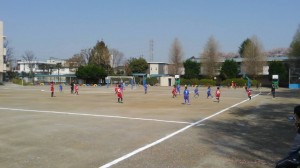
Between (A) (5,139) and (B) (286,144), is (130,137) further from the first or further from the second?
(B) (286,144)

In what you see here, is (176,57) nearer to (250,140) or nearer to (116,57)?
(116,57)

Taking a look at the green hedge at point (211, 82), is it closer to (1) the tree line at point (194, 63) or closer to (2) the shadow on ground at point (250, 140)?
(1) the tree line at point (194, 63)

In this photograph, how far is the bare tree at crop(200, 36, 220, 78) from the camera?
3544 inches

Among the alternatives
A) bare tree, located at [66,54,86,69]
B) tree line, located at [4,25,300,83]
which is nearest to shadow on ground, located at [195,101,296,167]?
tree line, located at [4,25,300,83]

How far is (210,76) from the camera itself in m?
90.1

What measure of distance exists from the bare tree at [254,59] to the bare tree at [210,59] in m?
7.63

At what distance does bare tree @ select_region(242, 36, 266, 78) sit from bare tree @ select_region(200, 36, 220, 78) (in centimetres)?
763

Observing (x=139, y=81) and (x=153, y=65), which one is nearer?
(x=139, y=81)

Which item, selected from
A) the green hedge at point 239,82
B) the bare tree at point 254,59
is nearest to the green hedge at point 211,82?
the green hedge at point 239,82

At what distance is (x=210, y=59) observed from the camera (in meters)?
90.1

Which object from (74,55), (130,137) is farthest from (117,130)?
(74,55)

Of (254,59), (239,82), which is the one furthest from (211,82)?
(254,59)

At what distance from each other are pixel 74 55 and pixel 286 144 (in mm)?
103926

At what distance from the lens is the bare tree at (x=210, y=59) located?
90006 mm
